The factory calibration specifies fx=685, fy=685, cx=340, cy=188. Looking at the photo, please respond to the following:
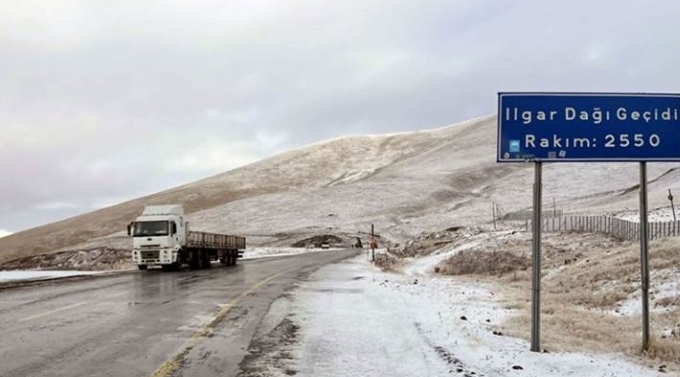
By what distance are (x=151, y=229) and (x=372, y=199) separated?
8578 cm

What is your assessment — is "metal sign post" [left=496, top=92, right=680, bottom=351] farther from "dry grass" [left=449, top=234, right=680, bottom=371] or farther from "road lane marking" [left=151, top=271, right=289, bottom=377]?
"road lane marking" [left=151, top=271, right=289, bottom=377]

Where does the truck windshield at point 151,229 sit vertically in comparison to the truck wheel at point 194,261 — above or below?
above

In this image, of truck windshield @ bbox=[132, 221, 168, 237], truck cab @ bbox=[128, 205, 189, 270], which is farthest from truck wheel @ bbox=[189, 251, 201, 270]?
truck windshield @ bbox=[132, 221, 168, 237]

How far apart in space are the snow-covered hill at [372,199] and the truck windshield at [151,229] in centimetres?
5324

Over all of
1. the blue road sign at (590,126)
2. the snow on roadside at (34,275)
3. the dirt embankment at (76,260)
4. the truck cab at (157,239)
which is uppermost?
the blue road sign at (590,126)

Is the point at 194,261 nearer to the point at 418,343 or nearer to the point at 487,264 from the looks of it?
the point at 487,264

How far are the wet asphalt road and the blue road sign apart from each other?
514cm

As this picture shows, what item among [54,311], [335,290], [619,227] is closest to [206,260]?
[335,290]

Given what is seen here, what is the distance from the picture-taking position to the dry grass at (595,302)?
34.9 ft

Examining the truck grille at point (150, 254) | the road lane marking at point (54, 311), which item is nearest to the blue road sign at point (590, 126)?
the road lane marking at point (54, 311)

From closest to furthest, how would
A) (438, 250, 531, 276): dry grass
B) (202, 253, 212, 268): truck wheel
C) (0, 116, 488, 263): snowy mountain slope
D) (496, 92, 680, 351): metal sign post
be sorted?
(496, 92, 680, 351): metal sign post < (438, 250, 531, 276): dry grass < (202, 253, 212, 268): truck wheel < (0, 116, 488, 263): snowy mountain slope

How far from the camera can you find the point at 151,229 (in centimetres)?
3650

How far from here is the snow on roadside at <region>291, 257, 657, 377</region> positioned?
28.2 ft

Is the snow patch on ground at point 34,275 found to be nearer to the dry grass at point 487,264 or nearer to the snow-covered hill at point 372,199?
the dry grass at point 487,264
